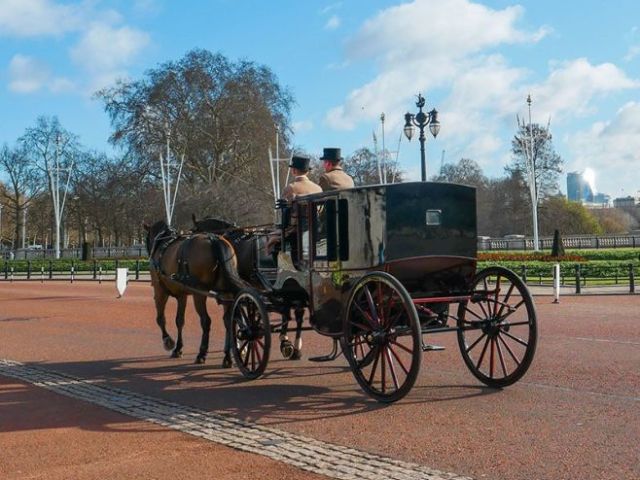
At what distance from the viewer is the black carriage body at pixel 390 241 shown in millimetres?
6820

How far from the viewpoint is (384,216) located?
6781mm

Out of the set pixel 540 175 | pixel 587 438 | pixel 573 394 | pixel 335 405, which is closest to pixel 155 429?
pixel 335 405

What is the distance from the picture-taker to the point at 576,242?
172 ft

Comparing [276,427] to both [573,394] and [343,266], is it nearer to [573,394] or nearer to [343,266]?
[343,266]

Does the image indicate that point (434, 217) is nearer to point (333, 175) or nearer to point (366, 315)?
point (366, 315)

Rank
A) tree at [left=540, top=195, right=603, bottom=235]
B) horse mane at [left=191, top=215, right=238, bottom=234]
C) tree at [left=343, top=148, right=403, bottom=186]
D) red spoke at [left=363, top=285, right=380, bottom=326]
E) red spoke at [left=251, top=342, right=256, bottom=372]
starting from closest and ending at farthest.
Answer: red spoke at [left=363, top=285, right=380, bottom=326]
red spoke at [left=251, top=342, right=256, bottom=372]
horse mane at [left=191, top=215, right=238, bottom=234]
tree at [left=540, top=195, right=603, bottom=235]
tree at [left=343, top=148, right=403, bottom=186]

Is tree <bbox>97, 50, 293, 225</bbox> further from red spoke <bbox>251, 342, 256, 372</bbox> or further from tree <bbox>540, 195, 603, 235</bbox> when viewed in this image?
red spoke <bbox>251, 342, 256, 372</bbox>

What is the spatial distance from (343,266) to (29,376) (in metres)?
4.41

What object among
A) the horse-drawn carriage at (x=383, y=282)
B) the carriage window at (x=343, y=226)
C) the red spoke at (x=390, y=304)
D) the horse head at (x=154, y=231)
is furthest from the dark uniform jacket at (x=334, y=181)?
the horse head at (x=154, y=231)

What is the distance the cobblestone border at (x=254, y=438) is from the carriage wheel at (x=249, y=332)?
1175 mm

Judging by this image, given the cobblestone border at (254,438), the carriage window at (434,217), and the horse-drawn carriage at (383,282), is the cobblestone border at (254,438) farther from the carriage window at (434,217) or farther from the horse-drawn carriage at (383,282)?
the carriage window at (434,217)

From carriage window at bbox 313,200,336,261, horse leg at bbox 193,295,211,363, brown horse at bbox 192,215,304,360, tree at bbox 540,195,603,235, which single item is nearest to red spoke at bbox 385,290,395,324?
carriage window at bbox 313,200,336,261

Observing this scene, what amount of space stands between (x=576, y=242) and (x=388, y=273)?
49.1m

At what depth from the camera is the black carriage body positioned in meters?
6.82
